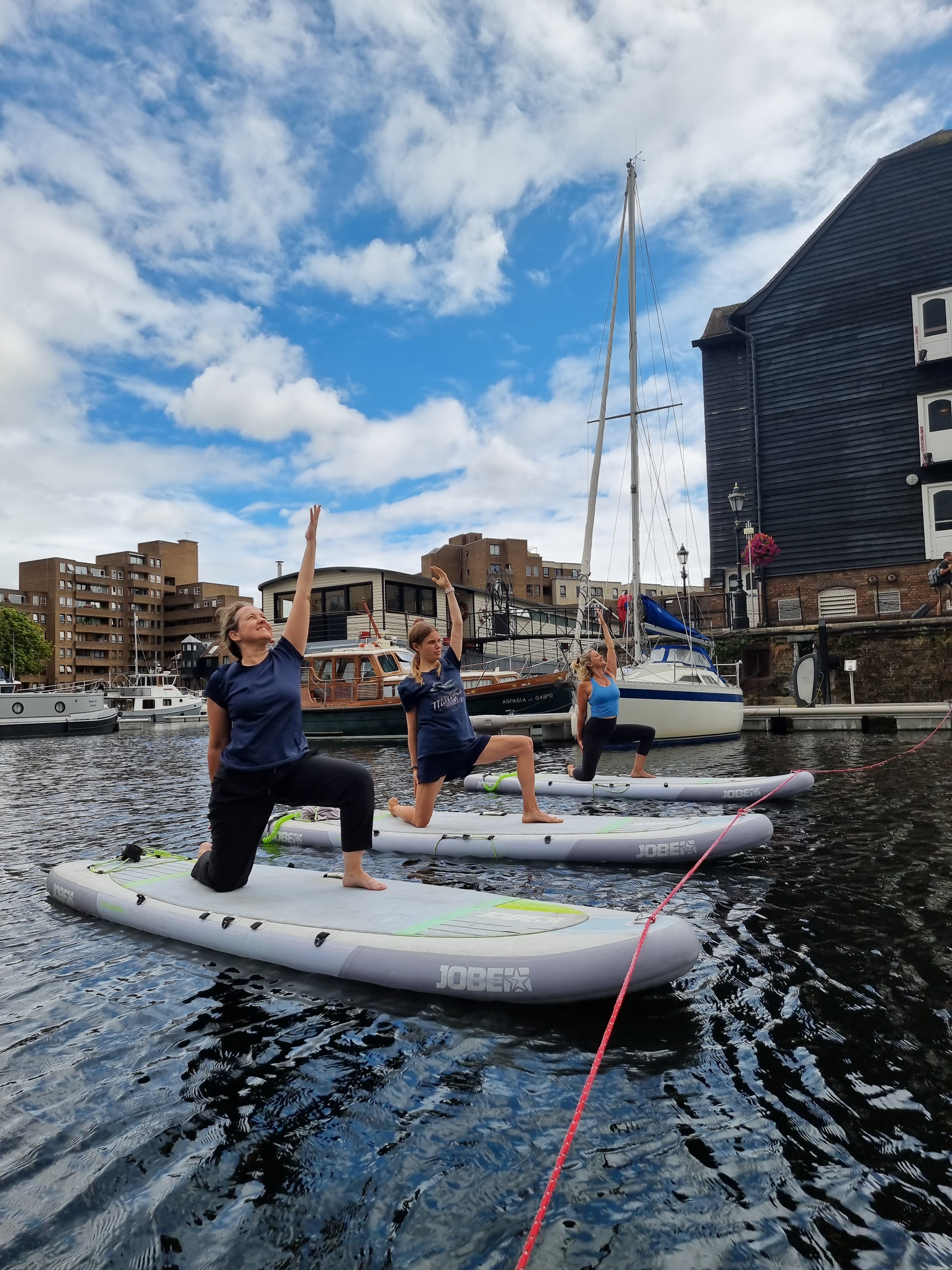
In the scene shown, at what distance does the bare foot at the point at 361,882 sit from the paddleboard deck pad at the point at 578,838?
1.89m

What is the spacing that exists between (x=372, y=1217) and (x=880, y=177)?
34687 millimetres

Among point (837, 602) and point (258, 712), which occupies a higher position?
point (837, 602)

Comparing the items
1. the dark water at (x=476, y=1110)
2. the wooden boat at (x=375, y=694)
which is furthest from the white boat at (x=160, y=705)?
the dark water at (x=476, y=1110)

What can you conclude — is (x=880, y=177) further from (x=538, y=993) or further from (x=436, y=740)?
(x=538, y=993)

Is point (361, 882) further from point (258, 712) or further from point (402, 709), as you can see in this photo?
point (402, 709)

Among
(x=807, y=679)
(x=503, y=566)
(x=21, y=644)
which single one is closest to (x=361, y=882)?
(x=807, y=679)

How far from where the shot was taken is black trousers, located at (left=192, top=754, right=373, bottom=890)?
490cm

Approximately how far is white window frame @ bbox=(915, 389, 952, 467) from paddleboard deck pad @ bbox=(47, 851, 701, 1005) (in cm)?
2692

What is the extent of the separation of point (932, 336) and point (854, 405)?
3.09 m

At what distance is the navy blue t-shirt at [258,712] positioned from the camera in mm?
4844

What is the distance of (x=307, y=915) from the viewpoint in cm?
486

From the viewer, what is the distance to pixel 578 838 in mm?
7363

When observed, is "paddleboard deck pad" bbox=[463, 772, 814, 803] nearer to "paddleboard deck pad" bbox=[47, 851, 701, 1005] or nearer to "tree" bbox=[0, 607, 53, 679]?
"paddleboard deck pad" bbox=[47, 851, 701, 1005]

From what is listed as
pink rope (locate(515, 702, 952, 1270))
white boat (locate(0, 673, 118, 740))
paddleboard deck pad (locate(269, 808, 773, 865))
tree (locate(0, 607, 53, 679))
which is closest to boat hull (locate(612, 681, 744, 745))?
paddleboard deck pad (locate(269, 808, 773, 865))
